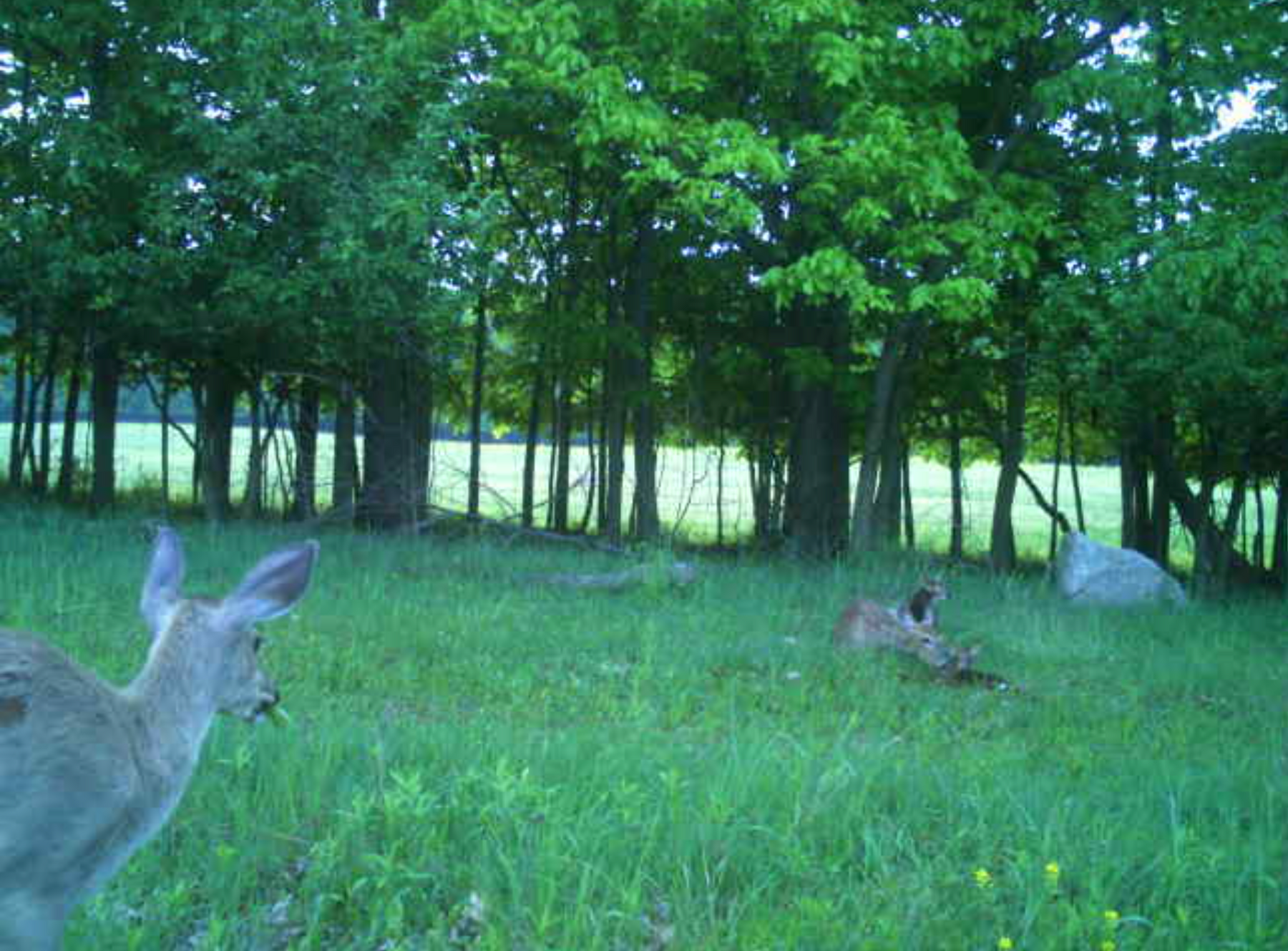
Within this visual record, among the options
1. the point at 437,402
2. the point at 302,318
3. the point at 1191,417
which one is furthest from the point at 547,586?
the point at 437,402

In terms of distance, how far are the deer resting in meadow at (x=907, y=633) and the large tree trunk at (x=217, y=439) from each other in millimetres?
7621

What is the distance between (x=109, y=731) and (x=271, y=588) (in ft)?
1.54

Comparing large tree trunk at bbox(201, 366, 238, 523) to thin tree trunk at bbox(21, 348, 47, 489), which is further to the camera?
thin tree trunk at bbox(21, 348, 47, 489)

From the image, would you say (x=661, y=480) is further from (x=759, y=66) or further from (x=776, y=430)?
(x=759, y=66)

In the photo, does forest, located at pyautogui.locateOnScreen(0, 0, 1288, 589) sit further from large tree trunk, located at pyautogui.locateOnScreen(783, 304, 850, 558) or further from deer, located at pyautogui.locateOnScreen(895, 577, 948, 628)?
deer, located at pyautogui.locateOnScreen(895, 577, 948, 628)

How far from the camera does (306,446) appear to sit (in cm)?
1636

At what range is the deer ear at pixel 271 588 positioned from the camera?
9.36 feet

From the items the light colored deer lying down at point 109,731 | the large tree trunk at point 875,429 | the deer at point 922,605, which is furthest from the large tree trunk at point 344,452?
the light colored deer lying down at point 109,731

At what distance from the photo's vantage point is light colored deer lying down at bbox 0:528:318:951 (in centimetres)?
243

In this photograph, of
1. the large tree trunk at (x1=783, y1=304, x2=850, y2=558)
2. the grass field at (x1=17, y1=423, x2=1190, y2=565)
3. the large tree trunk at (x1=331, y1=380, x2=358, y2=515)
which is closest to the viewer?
the large tree trunk at (x1=783, y1=304, x2=850, y2=558)

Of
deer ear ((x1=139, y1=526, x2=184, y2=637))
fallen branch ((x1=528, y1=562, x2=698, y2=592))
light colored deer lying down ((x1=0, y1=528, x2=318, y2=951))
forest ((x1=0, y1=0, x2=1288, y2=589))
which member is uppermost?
forest ((x1=0, y1=0, x2=1288, y2=589))

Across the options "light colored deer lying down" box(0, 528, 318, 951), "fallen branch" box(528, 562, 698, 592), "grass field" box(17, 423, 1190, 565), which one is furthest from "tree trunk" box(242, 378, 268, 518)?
"light colored deer lying down" box(0, 528, 318, 951)

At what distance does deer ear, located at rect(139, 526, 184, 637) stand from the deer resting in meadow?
→ 556cm

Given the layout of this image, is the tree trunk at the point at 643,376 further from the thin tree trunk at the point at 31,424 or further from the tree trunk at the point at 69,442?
the thin tree trunk at the point at 31,424
